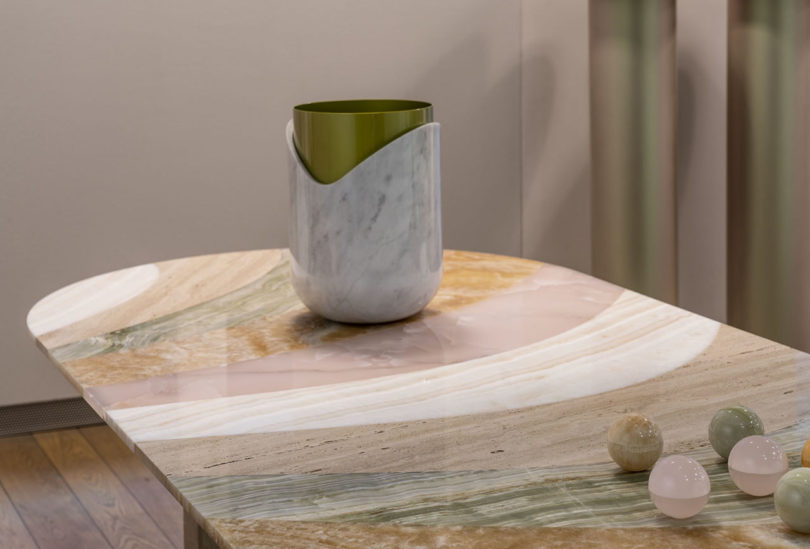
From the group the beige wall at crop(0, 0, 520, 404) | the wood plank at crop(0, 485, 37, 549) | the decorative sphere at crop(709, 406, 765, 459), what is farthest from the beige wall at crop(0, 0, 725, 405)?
the decorative sphere at crop(709, 406, 765, 459)

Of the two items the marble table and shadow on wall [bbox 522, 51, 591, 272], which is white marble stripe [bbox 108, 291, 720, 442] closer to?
the marble table

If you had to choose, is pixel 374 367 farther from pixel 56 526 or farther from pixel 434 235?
pixel 56 526

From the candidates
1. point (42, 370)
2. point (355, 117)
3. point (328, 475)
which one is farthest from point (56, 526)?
point (328, 475)

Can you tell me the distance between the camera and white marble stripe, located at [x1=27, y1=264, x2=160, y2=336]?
4.12 feet

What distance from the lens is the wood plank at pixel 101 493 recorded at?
2.13m

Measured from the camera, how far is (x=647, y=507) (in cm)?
76

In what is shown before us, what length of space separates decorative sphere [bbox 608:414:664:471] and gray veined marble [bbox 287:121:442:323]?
1.40 ft

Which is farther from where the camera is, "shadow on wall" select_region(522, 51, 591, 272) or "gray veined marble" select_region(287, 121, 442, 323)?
"shadow on wall" select_region(522, 51, 591, 272)

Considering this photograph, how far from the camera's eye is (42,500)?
232 cm

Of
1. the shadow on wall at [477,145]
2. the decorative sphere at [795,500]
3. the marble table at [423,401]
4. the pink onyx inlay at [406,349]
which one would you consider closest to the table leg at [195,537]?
the marble table at [423,401]

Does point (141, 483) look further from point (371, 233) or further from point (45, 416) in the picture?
point (371, 233)

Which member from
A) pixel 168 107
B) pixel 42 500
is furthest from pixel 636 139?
pixel 42 500

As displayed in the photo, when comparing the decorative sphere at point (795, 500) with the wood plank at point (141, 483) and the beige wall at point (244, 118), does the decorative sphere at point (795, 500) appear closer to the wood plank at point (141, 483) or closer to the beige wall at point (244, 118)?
the wood plank at point (141, 483)

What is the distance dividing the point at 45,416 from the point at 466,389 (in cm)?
202
